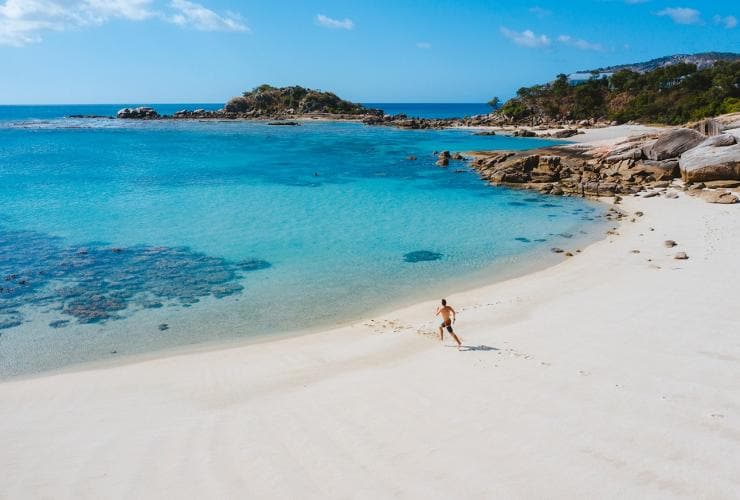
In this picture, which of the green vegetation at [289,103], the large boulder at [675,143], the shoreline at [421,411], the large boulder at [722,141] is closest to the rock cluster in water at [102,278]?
the shoreline at [421,411]

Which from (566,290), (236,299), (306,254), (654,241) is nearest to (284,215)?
(306,254)

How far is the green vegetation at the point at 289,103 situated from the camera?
472 ft

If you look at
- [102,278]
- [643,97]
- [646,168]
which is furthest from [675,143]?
[643,97]

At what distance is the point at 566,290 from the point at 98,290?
1790 centimetres

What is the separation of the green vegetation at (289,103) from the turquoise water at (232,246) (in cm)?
9742

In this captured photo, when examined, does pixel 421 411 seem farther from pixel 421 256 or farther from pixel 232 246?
pixel 232 246

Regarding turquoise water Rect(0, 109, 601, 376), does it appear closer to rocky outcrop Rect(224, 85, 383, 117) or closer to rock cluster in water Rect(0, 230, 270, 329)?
rock cluster in water Rect(0, 230, 270, 329)

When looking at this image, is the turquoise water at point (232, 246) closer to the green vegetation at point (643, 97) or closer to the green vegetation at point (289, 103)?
the green vegetation at point (643, 97)

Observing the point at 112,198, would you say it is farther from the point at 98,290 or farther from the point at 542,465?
the point at 542,465

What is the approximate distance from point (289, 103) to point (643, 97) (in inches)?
3914

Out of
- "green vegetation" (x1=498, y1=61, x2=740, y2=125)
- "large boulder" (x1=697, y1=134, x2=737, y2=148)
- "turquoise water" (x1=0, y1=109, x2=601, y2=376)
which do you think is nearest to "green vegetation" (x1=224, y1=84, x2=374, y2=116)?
"green vegetation" (x1=498, y1=61, x2=740, y2=125)

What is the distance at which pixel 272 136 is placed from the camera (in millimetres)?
88125

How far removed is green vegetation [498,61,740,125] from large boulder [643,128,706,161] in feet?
93.4

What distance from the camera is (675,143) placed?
38.0m
